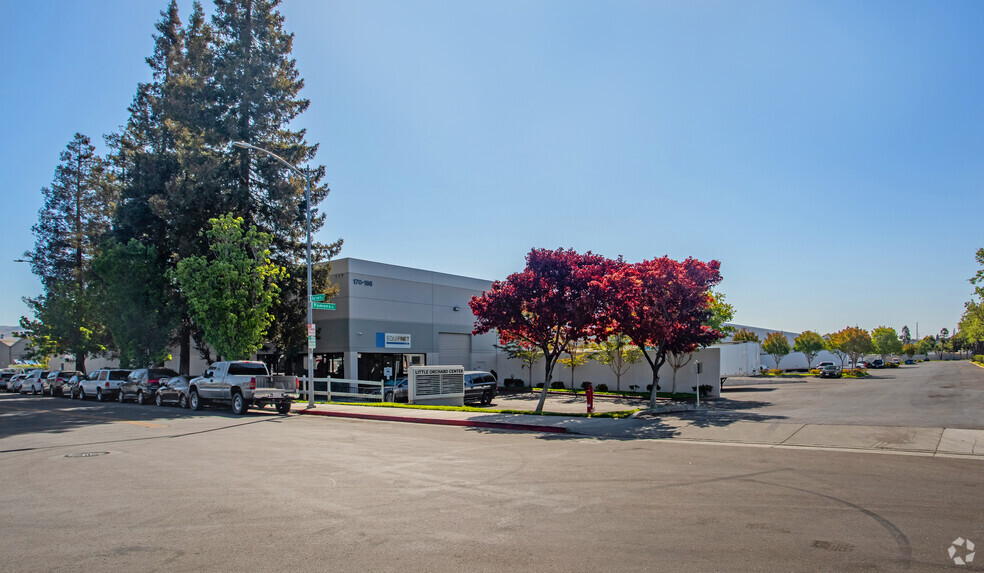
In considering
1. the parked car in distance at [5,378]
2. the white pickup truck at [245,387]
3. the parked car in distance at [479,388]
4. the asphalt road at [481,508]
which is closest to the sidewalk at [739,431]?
the asphalt road at [481,508]

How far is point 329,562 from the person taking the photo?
5.81m

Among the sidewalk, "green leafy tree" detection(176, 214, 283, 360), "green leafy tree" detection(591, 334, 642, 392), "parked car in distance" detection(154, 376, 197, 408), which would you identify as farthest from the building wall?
the sidewalk

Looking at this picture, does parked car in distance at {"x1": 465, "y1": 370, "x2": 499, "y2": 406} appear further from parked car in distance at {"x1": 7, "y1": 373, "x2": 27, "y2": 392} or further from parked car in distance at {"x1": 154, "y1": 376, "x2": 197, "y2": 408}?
parked car in distance at {"x1": 7, "y1": 373, "x2": 27, "y2": 392}

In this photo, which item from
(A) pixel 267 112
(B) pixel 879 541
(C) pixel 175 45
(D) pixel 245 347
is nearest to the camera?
(B) pixel 879 541

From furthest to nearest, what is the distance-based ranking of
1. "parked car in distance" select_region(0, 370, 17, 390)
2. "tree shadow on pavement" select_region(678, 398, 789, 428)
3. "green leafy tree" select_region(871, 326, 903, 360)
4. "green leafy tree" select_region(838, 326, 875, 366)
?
1. "green leafy tree" select_region(871, 326, 903, 360)
2. "green leafy tree" select_region(838, 326, 875, 366)
3. "parked car in distance" select_region(0, 370, 17, 390)
4. "tree shadow on pavement" select_region(678, 398, 789, 428)

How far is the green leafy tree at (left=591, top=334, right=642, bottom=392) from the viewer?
3638 centimetres

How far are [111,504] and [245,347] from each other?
2389 centimetres

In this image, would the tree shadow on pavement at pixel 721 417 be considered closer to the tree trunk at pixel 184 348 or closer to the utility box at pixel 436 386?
the utility box at pixel 436 386

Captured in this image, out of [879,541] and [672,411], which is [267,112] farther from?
[879,541]

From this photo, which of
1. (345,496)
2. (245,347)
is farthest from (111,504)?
(245,347)

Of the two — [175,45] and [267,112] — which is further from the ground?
[175,45]

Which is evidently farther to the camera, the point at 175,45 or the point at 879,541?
the point at 175,45

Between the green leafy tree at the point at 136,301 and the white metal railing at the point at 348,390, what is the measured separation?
34.1ft

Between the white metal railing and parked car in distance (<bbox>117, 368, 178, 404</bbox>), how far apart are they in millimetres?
6823
